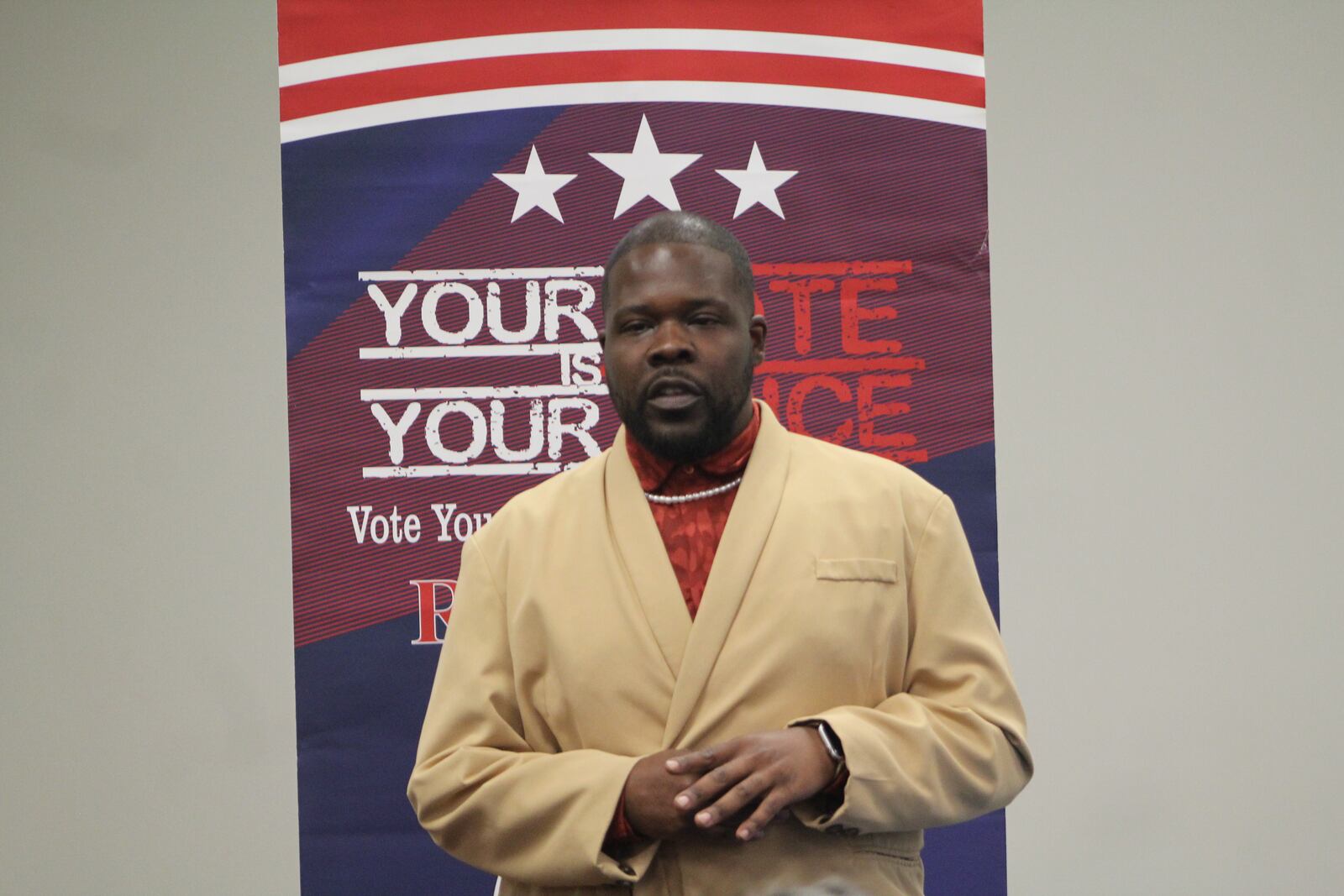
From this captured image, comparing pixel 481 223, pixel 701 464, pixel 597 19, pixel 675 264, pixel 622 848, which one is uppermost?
pixel 597 19

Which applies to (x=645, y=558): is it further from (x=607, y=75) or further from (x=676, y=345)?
(x=607, y=75)

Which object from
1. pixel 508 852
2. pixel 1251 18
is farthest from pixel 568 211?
pixel 1251 18

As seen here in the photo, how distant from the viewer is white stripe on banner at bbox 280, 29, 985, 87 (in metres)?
2.41

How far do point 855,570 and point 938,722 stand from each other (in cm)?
19

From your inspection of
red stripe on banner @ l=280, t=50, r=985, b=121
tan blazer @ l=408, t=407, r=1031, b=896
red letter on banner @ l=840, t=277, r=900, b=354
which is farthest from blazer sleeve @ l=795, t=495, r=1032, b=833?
red stripe on banner @ l=280, t=50, r=985, b=121

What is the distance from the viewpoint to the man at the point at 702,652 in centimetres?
153

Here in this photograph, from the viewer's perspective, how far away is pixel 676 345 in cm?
162

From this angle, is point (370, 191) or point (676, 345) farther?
point (370, 191)

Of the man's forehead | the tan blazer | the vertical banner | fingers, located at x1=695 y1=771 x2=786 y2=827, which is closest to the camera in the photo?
fingers, located at x1=695 y1=771 x2=786 y2=827

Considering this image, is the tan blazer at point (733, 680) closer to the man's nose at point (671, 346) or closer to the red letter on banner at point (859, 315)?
the man's nose at point (671, 346)

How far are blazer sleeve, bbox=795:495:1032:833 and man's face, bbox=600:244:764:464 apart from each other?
0.30 meters

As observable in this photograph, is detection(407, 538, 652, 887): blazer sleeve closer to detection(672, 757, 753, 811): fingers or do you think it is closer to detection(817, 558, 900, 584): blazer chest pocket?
detection(672, 757, 753, 811): fingers

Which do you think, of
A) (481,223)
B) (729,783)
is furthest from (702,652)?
(481,223)

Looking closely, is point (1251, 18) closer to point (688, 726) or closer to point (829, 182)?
point (829, 182)
